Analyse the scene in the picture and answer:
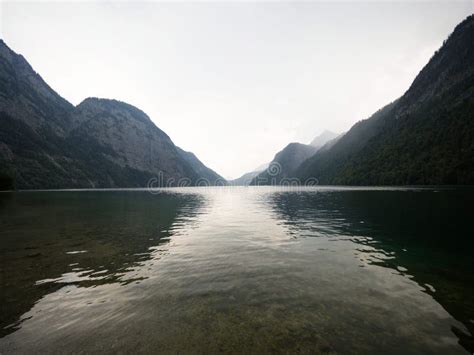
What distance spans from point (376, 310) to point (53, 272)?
1773 cm

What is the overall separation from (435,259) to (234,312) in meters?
15.6

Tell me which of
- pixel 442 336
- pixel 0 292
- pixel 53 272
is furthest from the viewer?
pixel 53 272

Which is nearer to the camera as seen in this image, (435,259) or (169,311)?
(169,311)

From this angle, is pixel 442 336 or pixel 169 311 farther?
pixel 169 311

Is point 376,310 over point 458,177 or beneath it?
beneath

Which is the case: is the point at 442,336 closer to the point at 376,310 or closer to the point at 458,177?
the point at 376,310

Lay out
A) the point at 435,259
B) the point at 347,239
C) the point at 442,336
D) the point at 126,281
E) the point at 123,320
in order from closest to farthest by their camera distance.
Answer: the point at 442,336 < the point at 123,320 < the point at 126,281 < the point at 435,259 < the point at 347,239

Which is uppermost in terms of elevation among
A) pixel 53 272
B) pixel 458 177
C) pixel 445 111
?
pixel 445 111

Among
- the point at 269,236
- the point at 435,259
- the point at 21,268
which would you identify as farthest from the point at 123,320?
the point at 435,259

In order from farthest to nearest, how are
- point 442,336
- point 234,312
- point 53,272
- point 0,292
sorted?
point 53,272
point 0,292
point 234,312
point 442,336

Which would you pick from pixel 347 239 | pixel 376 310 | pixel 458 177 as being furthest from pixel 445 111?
pixel 376 310

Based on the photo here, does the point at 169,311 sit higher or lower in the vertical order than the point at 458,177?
lower

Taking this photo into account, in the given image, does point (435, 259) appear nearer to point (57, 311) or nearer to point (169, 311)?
point (169, 311)

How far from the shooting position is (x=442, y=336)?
8.04 m
